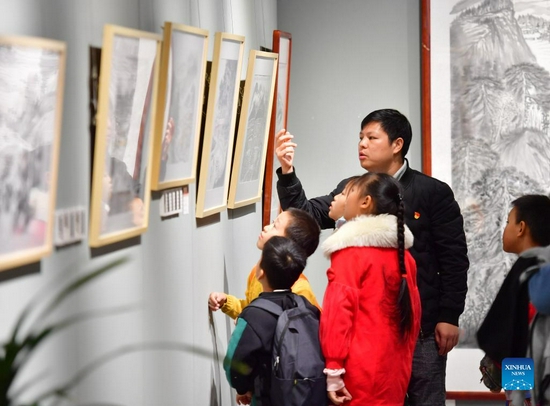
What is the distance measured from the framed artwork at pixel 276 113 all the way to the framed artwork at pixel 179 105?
1463 mm

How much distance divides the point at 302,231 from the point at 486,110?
99.4 inches

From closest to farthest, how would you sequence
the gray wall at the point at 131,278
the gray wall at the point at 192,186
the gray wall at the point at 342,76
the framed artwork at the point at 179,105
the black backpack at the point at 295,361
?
the gray wall at the point at 131,278
the gray wall at the point at 192,186
the framed artwork at the point at 179,105
the black backpack at the point at 295,361
the gray wall at the point at 342,76

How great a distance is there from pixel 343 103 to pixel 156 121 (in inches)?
129

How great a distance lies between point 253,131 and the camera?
4.40 metres

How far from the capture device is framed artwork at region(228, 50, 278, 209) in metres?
4.19

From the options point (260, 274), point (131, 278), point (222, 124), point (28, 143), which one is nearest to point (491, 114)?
point (222, 124)

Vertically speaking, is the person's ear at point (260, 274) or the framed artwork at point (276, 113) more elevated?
the framed artwork at point (276, 113)

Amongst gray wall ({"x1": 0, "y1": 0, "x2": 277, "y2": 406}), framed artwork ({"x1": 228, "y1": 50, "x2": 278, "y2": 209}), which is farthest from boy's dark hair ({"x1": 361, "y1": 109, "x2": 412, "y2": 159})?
gray wall ({"x1": 0, "y1": 0, "x2": 277, "y2": 406})

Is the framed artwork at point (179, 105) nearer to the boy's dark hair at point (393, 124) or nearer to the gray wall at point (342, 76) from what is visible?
the boy's dark hair at point (393, 124)

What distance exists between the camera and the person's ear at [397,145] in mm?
4286

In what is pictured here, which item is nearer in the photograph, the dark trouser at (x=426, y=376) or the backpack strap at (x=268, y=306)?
the backpack strap at (x=268, y=306)

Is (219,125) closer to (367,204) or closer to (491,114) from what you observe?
(367,204)

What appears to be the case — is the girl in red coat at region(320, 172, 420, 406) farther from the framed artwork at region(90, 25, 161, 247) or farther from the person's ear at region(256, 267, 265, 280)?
the framed artwork at region(90, 25, 161, 247)

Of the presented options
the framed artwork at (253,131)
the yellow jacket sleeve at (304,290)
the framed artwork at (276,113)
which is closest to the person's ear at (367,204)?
the yellow jacket sleeve at (304,290)
